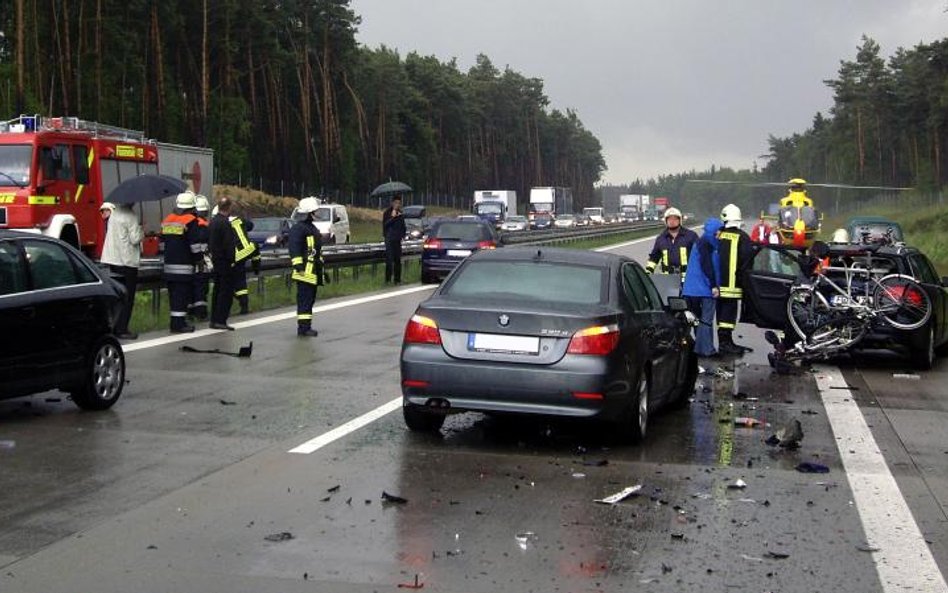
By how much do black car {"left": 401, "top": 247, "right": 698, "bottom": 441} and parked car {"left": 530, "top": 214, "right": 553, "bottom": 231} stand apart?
6817 centimetres

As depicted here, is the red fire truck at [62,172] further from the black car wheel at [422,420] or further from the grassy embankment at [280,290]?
the black car wheel at [422,420]

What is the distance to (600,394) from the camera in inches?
350

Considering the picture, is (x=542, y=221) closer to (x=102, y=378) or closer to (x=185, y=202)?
(x=185, y=202)

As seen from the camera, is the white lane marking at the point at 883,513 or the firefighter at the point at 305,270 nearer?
the white lane marking at the point at 883,513

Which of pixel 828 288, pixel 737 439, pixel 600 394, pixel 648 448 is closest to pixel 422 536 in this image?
pixel 600 394

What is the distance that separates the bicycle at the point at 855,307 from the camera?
14.7 metres

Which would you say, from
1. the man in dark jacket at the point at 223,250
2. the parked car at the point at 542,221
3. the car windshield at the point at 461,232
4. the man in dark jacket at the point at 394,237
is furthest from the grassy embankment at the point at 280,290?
the parked car at the point at 542,221

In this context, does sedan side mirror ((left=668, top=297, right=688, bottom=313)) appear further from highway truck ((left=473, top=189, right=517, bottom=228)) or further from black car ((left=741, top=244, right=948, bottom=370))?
highway truck ((left=473, top=189, right=517, bottom=228))

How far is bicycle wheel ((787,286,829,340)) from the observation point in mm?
14859

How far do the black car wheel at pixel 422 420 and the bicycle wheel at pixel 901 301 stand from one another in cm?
672

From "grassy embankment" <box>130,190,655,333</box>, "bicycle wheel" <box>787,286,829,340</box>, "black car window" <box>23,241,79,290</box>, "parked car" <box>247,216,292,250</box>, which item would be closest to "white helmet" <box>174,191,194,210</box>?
"grassy embankment" <box>130,190,655,333</box>

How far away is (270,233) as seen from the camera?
128ft

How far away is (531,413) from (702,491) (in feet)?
4.73

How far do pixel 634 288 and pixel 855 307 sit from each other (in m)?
5.22
